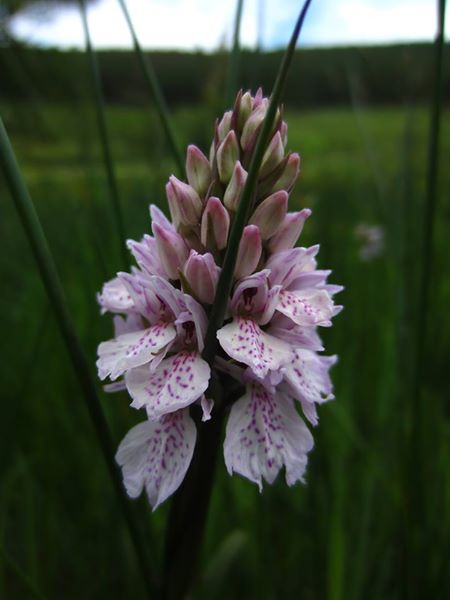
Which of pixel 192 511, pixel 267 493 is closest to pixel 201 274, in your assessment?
pixel 192 511

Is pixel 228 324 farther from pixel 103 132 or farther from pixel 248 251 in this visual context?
pixel 103 132

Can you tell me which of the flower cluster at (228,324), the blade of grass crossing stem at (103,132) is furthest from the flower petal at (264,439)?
the blade of grass crossing stem at (103,132)

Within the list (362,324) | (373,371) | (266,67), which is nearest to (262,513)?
(373,371)

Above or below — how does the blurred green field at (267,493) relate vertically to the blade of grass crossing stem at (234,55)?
below

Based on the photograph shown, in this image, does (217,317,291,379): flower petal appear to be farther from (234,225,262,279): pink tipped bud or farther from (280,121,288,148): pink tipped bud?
(280,121,288,148): pink tipped bud

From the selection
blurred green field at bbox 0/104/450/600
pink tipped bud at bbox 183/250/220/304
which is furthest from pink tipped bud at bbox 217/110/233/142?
blurred green field at bbox 0/104/450/600

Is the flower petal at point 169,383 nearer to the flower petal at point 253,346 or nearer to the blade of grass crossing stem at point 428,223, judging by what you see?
the flower petal at point 253,346
